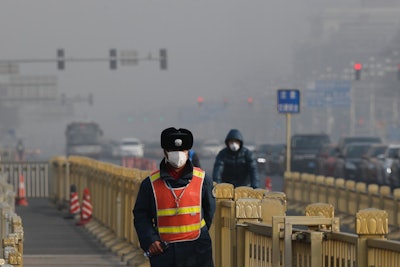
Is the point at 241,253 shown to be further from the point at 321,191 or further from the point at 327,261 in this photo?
the point at 321,191

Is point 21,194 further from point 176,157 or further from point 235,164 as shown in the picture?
point 176,157

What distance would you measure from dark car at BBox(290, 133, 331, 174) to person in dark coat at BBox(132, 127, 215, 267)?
51.4 m

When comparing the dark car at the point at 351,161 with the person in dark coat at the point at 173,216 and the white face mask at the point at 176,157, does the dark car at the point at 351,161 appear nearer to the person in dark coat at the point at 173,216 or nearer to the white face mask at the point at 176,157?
the person in dark coat at the point at 173,216

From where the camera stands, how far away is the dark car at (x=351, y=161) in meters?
56.0

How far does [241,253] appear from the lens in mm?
14305

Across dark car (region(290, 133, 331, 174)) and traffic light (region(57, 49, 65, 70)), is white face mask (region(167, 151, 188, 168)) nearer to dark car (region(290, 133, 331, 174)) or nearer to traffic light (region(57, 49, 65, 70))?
dark car (region(290, 133, 331, 174))

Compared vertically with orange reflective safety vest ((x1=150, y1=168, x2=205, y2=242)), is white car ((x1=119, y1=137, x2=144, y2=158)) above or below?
below

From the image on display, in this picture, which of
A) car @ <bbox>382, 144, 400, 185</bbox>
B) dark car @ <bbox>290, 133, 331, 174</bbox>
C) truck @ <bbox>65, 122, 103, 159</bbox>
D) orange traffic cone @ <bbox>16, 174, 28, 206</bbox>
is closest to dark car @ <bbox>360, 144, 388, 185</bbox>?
car @ <bbox>382, 144, 400, 185</bbox>

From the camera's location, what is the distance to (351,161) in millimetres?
56938

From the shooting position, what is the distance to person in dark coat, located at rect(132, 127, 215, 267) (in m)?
11.4

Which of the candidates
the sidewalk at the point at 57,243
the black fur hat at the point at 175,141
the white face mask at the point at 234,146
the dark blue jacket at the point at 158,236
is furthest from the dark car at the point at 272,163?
the black fur hat at the point at 175,141

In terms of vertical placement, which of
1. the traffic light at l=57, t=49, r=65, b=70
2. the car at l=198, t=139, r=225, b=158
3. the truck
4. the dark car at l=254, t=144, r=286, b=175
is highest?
the traffic light at l=57, t=49, r=65, b=70

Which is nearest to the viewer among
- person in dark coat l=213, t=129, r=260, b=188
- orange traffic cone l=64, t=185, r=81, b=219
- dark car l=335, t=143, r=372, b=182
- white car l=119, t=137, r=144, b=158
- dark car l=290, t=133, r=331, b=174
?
person in dark coat l=213, t=129, r=260, b=188

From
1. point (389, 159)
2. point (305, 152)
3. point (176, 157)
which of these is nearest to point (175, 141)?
point (176, 157)
